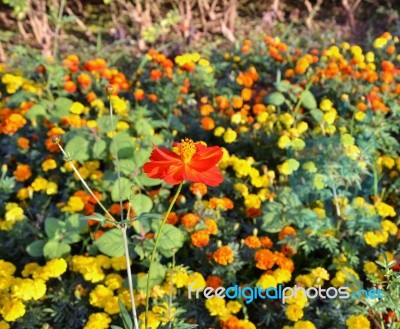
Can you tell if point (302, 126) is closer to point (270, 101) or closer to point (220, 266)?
point (270, 101)

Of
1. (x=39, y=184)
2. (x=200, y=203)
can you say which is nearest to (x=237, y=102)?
(x=200, y=203)

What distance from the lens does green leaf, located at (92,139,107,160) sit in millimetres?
2217

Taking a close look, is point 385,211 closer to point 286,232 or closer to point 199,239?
point 286,232

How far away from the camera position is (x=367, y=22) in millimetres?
4336

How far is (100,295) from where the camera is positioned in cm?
182

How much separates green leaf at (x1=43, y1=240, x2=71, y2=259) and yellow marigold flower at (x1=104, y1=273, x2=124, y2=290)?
0.66 feet

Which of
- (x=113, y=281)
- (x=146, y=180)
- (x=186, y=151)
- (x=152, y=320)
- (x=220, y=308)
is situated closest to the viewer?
(x=186, y=151)

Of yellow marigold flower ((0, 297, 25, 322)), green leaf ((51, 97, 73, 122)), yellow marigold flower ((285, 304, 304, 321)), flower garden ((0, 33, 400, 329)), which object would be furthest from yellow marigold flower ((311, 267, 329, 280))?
green leaf ((51, 97, 73, 122))

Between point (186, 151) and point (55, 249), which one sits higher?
point (186, 151)

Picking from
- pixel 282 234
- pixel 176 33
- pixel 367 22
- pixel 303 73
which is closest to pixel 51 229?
pixel 282 234

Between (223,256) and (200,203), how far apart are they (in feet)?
1.06

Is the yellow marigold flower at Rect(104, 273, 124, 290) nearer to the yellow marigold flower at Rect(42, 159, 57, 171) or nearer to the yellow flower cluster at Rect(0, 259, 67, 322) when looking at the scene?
the yellow flower cluster at Rect(0, 259, 67, 322)

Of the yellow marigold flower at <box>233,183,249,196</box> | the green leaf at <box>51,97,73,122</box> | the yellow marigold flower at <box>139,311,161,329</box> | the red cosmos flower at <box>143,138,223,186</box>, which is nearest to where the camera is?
the red cosmos flower at <box>143,138,223,186</box>

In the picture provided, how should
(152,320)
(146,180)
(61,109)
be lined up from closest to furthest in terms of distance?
1. (152,320)
2. (146,180)
3. (61,109)
